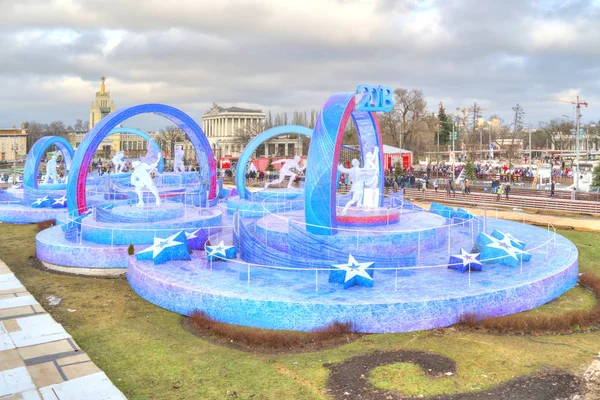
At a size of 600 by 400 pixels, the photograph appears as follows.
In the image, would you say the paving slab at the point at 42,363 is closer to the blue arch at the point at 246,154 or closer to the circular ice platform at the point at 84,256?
the circular ice platform at the point at 84,256

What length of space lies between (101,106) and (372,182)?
16002 cm

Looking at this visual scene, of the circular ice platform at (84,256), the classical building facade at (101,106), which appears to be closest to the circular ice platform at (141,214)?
the circular ice platform at (84,256)

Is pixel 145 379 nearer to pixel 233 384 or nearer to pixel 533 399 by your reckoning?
pixel 233 384

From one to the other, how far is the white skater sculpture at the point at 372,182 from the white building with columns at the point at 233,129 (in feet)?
Result: 279

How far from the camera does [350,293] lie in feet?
45.0

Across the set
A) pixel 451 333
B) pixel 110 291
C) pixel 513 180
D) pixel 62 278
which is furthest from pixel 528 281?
pixel 513 180

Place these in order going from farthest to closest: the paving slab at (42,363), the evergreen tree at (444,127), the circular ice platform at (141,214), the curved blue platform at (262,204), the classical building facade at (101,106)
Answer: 1. the classical building facade at (101,106)
2. the evergreen tree at (444,127)
3. the curved blue platform at (262,204)
4. the circular ice platform at (141,214)
5. the paving slab at (42,363)

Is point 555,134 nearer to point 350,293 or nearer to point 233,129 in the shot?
point 233,129

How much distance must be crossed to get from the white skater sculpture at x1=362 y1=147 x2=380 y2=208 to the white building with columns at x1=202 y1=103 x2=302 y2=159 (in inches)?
3343

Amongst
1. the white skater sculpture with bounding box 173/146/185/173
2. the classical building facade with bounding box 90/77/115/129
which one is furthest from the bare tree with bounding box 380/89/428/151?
the classical building facade with bounding box 90/77/115/129

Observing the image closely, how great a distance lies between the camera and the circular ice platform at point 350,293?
1280 centimetres

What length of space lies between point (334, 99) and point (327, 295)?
7.44m

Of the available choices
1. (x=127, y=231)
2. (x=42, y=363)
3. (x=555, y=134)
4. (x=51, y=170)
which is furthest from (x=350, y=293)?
(x=555, y=134)

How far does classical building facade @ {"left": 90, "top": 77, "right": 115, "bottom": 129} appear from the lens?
6447 inches
